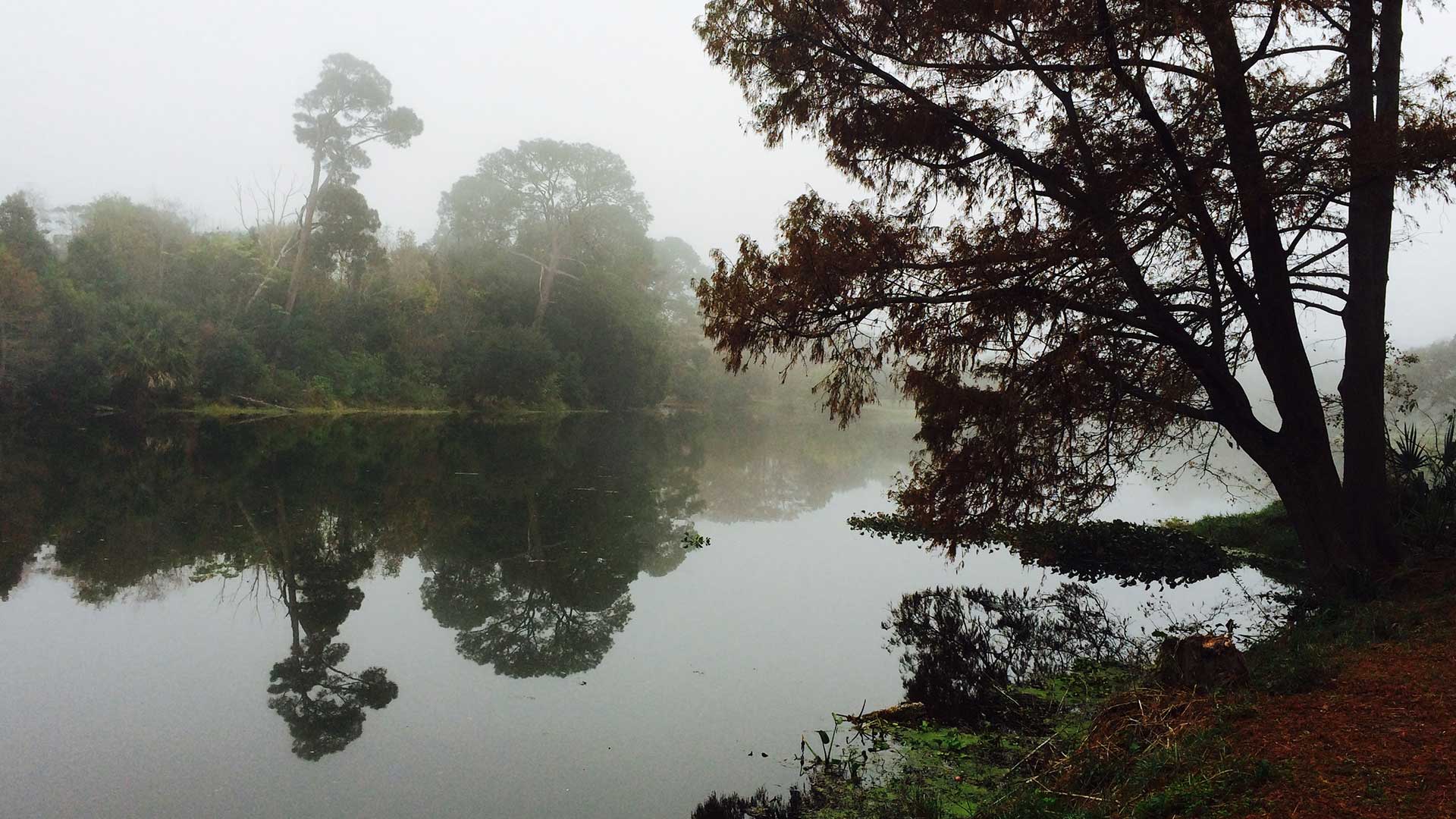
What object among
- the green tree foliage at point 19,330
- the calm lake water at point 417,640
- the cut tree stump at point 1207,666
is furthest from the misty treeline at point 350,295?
the cut tree stump at point 1207,666

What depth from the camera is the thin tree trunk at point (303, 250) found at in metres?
34.2

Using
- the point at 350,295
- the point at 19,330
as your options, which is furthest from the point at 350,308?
the point at 19,330

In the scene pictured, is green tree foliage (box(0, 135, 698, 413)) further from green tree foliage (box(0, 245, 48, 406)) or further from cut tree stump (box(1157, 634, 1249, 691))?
cut tree stump (box(1157, 634, 1249, 691))

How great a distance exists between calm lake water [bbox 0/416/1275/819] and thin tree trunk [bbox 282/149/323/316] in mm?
22040

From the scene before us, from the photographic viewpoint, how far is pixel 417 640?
20.0ft

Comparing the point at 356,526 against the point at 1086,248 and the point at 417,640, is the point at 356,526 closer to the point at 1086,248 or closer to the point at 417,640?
the point at 417,640

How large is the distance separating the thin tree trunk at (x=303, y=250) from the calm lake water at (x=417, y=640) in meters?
22.0

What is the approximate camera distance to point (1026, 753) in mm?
3961

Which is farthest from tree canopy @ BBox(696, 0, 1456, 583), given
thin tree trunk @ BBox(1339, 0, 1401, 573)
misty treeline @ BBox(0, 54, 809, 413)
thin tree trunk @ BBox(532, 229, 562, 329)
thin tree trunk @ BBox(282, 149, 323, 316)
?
thin tree trunk @ BBox(532, 229, 562, 329)

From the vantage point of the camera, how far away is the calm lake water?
13.0 ft

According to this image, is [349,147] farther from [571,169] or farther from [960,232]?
[960,232]

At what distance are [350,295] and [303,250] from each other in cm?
279

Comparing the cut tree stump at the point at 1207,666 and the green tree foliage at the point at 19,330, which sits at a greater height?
the green tree foliage at the point at 19,330

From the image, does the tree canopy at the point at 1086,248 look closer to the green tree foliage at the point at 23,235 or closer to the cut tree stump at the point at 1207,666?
the cut tree stump at the point at 1207,666
